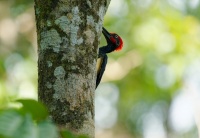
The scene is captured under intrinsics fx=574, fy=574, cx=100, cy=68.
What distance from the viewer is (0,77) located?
387 inches

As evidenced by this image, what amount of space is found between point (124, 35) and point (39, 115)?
10566 mm

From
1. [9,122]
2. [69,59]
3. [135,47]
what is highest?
[135,47]

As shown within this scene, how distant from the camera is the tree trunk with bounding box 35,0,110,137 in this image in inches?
107

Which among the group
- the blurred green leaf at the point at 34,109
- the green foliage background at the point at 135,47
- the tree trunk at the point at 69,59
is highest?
the green foliage background at the point at 135,47

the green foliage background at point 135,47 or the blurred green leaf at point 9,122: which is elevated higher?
the green foliage background at point 135,47

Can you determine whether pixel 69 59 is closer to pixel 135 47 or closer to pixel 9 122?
pixel 9 122

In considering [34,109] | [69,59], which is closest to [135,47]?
[69,59]

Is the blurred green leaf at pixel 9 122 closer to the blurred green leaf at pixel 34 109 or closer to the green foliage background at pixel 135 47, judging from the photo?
the blurred green leaf at pixel 34 109

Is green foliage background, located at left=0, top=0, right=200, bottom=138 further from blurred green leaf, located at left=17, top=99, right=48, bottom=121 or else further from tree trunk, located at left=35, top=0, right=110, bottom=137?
blurred green leaf, located at left=17, top=99, right=48, bottom=121

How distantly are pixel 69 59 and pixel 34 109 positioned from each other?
1.11m

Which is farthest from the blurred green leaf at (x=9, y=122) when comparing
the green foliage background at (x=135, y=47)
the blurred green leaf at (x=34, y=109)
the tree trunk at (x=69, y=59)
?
the green foliage background at (x=135, y=47)

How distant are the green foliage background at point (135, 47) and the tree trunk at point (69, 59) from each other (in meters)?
5.69

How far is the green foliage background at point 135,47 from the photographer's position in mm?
9570

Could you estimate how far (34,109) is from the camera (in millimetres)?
1717
